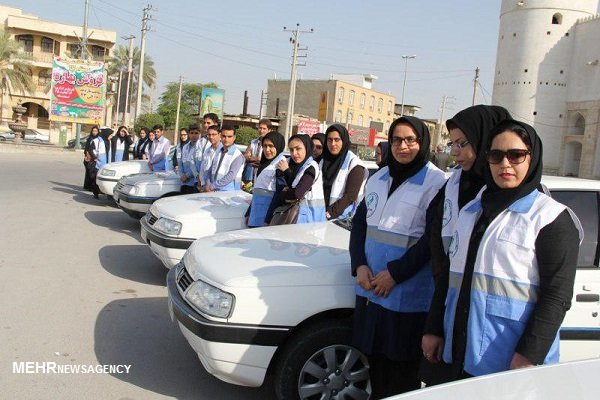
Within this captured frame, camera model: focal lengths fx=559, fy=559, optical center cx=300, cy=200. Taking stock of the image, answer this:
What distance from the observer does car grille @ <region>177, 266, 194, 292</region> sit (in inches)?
145

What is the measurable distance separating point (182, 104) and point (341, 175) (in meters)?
74.2

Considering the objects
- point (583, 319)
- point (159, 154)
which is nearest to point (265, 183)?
point (583, 319)

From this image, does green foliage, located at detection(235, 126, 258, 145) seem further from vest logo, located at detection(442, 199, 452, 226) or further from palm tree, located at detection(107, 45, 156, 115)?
vest logo, located at detection(442, 199, 452, 226)

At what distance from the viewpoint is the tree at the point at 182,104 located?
236 ft

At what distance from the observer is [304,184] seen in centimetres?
519

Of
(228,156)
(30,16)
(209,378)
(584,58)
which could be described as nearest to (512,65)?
(584,58)

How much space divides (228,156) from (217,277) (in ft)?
14.7

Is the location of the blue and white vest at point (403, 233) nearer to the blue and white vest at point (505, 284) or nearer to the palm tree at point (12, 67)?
the blue and white vest at point (505, 284)

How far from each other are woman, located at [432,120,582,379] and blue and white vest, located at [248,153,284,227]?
3426 mm

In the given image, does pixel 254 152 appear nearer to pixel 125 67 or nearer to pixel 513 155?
pixel 513 155

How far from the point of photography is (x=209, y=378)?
3947mm

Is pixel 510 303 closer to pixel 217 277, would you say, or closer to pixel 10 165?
pixel 217 277

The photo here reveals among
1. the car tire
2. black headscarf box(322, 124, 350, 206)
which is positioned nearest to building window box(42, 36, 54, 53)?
black headscarf box(322, 124, 350, 206)

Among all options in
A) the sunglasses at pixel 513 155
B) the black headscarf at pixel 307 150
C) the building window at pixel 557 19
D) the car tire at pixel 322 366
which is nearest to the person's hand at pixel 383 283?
the car tire at pixel 322 366
